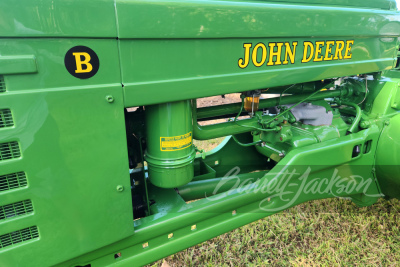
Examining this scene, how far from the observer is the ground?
2.09 metres

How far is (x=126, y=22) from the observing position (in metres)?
1.10

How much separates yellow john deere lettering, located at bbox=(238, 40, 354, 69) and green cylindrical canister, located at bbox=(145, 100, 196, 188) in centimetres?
40

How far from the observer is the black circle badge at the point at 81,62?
41.1 inches

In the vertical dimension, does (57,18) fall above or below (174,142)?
above

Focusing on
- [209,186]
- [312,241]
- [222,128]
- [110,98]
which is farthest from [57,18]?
[312,241]

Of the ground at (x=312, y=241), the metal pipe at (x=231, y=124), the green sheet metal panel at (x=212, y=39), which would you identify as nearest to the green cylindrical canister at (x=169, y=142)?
the green sheet metal panel at (x=212, y=39)

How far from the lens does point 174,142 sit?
1455mm

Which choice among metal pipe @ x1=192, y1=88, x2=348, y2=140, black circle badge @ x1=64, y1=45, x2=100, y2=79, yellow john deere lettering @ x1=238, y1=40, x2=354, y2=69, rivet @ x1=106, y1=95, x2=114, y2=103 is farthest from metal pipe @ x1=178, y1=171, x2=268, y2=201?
black circle badge @ x1=64, y1=45, x2=100, y2=79

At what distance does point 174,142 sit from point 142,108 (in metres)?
0.32

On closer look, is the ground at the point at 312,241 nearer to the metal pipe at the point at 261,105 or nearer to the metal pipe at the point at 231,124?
the metal pipe at the point at 231,124

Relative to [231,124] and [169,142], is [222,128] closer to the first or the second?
[231,124]

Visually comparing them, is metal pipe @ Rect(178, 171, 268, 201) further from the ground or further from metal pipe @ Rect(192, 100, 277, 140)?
the ground

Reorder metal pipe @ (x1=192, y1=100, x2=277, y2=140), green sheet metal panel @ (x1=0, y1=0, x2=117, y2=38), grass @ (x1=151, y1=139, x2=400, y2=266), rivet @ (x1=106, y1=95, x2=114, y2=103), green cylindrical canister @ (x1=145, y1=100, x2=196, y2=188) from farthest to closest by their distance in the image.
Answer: grass @ (x1=151, y1=139, x2=400, y2=266), metal pipe @ (x1=192, y1=100, x2=277, y2=140), green cylindrical canister @ (x1=145, y1=100, x2=196, y2=188), rivet @ (x1=106, y1=95, x2=114, y2=103), green sheet metal panel @ (x1=0, y1=0, x2=117, y2=38)

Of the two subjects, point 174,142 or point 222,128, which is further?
point 222,128
